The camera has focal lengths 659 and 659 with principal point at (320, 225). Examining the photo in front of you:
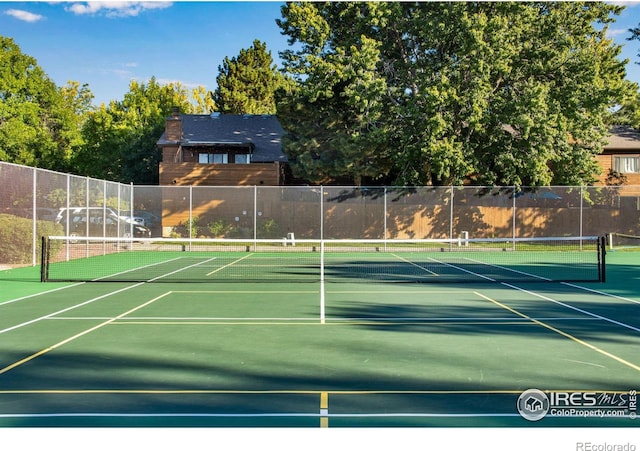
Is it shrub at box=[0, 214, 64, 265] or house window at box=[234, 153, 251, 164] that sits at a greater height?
house window at box=[234, 153, 251, 164]

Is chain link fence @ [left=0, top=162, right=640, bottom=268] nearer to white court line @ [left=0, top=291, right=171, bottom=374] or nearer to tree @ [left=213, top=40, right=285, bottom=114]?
white court line @ [left=0, top=291, right=171, bottom=374]

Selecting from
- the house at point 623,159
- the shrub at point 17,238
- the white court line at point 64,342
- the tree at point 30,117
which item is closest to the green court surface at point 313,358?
the white court line at point 64,342

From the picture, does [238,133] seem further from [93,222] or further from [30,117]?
[93,222]

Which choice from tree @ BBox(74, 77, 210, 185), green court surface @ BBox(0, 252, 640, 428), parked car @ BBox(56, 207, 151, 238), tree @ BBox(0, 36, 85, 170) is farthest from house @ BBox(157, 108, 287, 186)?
green court surface @ BBox(0, 252, 640, 428)

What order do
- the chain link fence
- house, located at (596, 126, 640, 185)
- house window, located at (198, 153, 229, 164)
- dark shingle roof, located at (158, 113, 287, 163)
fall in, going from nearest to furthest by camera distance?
the chain link fence, house, located at (596, 126, 640, 185), dark shingle roof, located at (158, 113, 287, 163), house window, located at (198, 153, 229, 164)

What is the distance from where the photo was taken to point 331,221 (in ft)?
99.2

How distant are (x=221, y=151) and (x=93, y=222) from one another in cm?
2020

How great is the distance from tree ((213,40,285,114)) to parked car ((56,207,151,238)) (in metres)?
33.2

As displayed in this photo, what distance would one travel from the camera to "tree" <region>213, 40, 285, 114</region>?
61219mm

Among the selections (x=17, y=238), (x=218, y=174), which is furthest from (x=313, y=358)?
(x=218, y=174)

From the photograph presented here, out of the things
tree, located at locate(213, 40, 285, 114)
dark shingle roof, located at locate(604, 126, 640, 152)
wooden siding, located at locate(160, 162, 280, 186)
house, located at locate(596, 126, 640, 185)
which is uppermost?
tree, located at locate(213, 40, 285, 114)

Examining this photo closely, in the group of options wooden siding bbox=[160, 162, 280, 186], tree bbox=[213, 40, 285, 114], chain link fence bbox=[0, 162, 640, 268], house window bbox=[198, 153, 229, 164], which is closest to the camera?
chain link fence bbox=[0, 162, 640, 268]

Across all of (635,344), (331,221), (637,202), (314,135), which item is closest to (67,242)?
(331,221)

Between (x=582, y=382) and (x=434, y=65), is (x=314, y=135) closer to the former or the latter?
(x=434, y=65)
